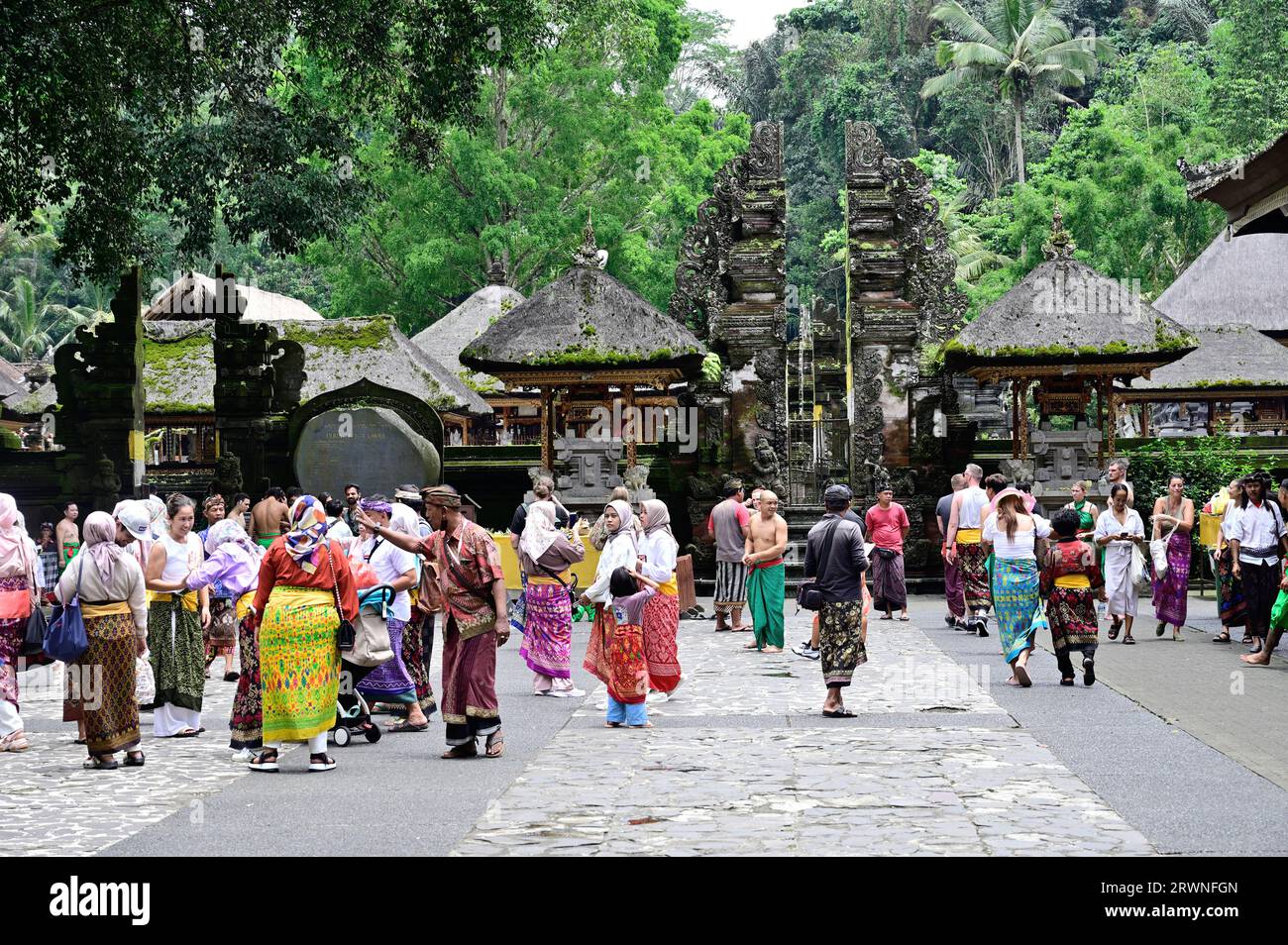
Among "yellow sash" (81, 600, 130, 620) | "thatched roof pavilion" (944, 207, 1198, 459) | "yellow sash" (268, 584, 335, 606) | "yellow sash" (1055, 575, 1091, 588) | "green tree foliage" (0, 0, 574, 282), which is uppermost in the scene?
"green tree foliage" (0, 0, 574, 282)

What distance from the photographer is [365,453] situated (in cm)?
2233

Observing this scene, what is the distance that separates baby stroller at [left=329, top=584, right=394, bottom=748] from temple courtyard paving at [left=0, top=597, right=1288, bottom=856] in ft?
0.75

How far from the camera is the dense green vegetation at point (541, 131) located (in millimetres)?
17266

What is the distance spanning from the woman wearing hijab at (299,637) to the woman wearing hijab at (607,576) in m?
2.48

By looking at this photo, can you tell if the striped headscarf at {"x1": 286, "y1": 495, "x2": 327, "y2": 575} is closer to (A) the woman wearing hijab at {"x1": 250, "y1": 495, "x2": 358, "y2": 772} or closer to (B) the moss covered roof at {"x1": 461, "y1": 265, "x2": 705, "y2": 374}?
(A) the woman wearing hijab at {"x1": 250, "y1": 495, "x2": 358, "y2": 772}

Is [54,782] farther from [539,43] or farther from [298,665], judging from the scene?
[539,43]

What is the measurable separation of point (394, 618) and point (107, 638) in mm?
2020

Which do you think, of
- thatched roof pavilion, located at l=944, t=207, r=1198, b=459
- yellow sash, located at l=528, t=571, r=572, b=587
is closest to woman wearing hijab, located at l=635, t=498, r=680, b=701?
yellow sash, located at l=528, t=571, r=572, b=587

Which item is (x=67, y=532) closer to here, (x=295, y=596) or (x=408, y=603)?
(x=408, y=603)

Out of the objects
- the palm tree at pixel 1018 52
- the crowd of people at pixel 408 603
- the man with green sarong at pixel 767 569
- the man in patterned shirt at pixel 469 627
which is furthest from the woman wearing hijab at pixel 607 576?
the palm tree at pixel 1018 52

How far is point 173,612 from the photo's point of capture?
11.4 meters

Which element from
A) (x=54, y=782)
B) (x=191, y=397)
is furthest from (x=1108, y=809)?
(x=191, y=397)

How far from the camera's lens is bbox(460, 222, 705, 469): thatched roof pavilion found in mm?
22812

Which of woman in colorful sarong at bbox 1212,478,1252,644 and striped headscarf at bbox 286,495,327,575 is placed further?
woman in colorful sarong at bbox 1212,478,1252,644
